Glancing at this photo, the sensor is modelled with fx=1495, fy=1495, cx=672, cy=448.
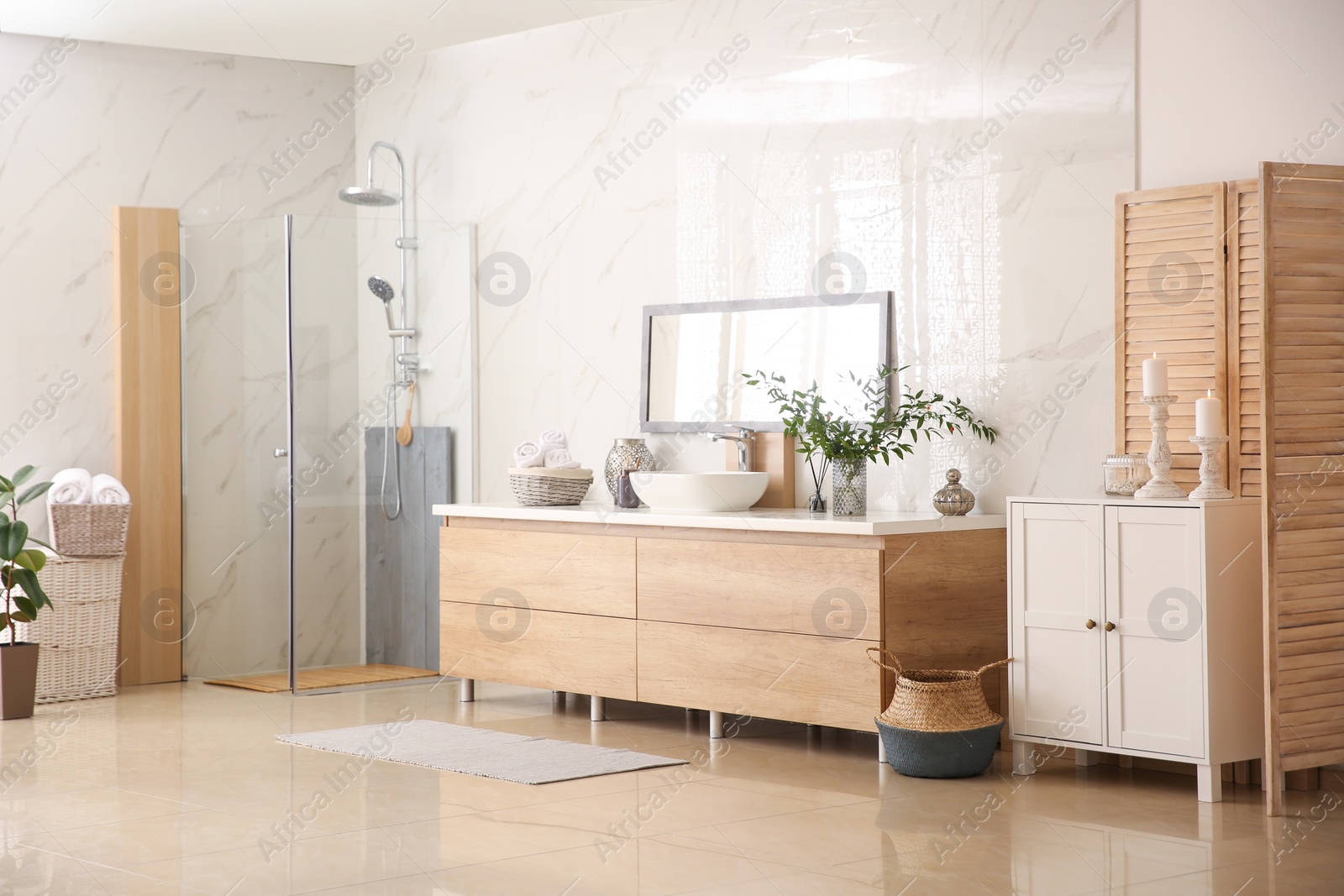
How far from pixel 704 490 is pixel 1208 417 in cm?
157

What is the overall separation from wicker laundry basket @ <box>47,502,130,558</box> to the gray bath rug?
1.45 metres

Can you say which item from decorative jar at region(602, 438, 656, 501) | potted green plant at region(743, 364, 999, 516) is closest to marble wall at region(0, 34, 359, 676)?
decorative jar at region(602, 438, 656, 501)

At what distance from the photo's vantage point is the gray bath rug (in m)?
4.19

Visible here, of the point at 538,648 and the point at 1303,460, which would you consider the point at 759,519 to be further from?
the point at 1303,460

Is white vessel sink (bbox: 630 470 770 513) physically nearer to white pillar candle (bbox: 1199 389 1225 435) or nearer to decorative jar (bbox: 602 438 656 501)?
Result: decorative jar (bbox: 602 438 656 501)

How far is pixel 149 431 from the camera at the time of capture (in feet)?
19.9

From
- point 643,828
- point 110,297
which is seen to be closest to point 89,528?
point 110,297

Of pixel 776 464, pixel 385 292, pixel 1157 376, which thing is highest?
pixel 385 292

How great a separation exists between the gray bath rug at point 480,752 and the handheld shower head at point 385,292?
67.1 inches

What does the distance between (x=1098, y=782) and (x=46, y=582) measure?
3862mm

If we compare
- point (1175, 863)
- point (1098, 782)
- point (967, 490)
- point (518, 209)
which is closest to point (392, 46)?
point (518, 209)

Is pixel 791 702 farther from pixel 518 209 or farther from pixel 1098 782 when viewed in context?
pixel 518 209

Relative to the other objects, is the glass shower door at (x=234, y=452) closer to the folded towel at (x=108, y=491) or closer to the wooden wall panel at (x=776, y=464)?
the folded towel at (x=108, y=491)

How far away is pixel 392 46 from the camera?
629cm
